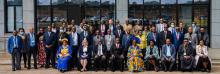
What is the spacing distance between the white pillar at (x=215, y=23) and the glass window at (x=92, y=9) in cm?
554

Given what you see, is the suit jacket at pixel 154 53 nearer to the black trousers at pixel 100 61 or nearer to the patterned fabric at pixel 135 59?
the patterned fabric at pixel 135 59

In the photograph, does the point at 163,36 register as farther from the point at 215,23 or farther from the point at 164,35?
the point at 215,23

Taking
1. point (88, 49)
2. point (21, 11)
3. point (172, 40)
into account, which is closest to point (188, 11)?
point (172, 40)

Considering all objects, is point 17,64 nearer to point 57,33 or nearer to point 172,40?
point 57,33

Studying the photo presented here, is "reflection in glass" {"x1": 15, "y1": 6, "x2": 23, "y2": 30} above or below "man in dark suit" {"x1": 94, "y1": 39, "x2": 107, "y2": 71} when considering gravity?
above

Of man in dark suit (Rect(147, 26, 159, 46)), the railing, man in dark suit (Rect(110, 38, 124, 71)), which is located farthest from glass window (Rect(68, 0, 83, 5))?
man in dark suit (Rect(147, 26, 159, 46))

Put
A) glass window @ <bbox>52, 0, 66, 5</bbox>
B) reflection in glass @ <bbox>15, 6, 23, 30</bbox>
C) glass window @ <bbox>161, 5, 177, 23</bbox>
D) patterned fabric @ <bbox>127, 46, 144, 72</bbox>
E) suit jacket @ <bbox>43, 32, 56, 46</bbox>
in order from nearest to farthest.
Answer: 1. patterned fabric @ <bbox>127, 46, 144, 72</bbox>
2. suit jacket @ <bbox>43, 32, 56, 46</bbox>
3. glass window @ <bbox>161, 5, 177, 23</bbox>
4. glass window @ <bbox>52, 0, 66, 5</bbox>
5. reflection in glass @ <bbox>15, 6, 23, 30</bbox>

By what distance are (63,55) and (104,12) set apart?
18.1ft

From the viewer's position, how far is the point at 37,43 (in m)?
21.0

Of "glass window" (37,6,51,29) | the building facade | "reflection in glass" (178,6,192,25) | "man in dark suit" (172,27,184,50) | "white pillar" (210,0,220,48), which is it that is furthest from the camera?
"glass window" (37,6,51,29)

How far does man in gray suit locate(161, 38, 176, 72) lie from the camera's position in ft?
64.5

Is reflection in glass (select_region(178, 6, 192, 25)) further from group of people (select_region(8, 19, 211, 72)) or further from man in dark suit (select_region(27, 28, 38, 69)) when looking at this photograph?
man in dark suit (select_region(27, 28, 38, 69))

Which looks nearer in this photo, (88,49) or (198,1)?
(88,49)

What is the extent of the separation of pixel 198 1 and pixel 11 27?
9.44 meters
